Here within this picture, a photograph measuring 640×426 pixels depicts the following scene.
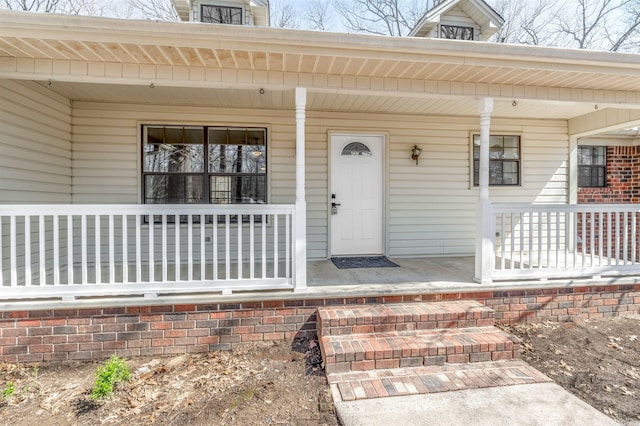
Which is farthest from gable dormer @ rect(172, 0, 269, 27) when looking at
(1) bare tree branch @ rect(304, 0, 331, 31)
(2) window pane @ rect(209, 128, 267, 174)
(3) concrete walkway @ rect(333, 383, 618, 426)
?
(1) bare tree branch @ rect(304, 0, 331, 31)

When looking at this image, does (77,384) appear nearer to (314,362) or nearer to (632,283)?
(314,362)

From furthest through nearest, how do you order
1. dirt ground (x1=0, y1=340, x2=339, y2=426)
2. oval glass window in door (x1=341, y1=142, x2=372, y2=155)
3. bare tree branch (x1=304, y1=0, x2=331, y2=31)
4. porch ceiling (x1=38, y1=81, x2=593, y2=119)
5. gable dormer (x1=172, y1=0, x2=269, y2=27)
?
bare tree branch (x1=304, y1=0, x2=331, y2=31), gable dormer (x1=172, y1=0, x2=269, y2=27), oval glass window in door (x1=341, y1=142, x2=372, y2=155), porch ceiling (x1=38, y1=81, x2=593, y2=119), dirt ground (x1=0, y1=340, x2=339, y2=426)

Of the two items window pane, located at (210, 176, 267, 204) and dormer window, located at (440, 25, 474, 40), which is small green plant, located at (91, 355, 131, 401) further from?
dormer window, located at (440, 25, 474, 40)

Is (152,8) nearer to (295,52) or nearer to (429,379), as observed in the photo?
(295,52)

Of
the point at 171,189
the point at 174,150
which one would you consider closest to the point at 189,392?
the point at 171,189

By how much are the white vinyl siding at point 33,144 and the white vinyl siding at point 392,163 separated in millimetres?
228

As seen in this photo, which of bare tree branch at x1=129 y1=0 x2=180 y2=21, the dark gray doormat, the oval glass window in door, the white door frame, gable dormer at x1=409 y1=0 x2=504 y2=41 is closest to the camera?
the dark gray doormat

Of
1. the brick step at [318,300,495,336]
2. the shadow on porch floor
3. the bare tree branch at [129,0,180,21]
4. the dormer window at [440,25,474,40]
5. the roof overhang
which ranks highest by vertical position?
the bare tree branch at [129,0,180,21]

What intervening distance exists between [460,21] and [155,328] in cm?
699

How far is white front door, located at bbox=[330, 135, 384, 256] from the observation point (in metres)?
5.59

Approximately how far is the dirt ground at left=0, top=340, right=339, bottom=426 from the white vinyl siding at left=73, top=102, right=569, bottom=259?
2.45 metres

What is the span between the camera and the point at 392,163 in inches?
223

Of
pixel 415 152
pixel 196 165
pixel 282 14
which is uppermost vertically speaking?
pixel 282 14

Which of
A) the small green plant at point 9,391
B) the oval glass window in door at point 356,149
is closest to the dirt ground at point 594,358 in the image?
the oval glass window in door at point 356,149
